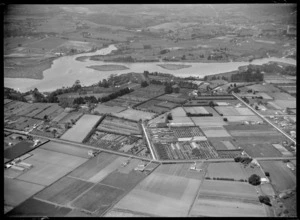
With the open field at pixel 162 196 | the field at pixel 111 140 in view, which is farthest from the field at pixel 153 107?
the open field at pixel 162 196

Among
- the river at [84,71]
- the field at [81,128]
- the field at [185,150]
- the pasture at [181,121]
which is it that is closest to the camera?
the field at [185,150]

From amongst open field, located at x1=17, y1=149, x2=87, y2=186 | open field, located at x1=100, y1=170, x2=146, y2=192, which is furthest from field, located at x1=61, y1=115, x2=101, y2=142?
open field, located at x1=100, y1=170, x2=146, y2=192

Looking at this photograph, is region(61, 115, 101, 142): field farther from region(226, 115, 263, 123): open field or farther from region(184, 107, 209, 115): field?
region(226, 115, 263, 123): open field

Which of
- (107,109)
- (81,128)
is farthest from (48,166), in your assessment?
(107,109)

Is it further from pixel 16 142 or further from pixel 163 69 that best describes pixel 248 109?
pixel 16 142

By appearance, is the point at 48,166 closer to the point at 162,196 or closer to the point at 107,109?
the point at 162,196

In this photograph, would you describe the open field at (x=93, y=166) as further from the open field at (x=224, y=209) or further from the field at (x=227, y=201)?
the open field at (x=224, y=209)
